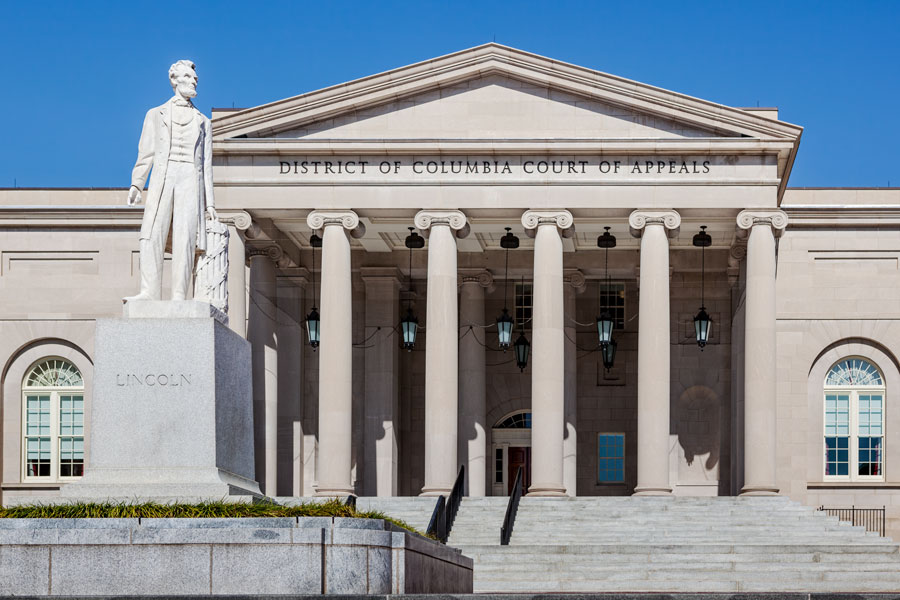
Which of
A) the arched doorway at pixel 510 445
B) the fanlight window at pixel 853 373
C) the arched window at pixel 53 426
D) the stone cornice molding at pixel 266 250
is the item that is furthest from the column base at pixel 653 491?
the arched window at pixel 53 426

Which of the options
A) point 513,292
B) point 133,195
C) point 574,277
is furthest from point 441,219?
point 133,195

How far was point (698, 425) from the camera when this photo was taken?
47.8 m

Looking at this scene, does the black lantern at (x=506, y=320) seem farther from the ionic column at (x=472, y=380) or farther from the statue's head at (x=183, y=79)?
the statue's head at (x=183, y=79)

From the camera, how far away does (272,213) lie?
135 feet

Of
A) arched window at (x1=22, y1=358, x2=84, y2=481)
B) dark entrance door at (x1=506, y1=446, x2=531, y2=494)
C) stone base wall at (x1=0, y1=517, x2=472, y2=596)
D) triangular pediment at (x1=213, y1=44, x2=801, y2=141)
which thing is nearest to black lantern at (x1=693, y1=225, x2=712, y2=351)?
triangular pediment at (x1=213, y1=44, x2=801, y2=141)

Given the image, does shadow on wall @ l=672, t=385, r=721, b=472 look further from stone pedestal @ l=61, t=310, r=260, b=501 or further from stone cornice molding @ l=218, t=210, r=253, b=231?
stone pedestal @ l=61, t=310, r=260, b=501

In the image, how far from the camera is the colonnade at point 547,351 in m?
39.3

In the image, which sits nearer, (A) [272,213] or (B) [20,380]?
(A) [272,213]

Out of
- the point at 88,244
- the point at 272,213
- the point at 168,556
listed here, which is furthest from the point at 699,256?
the point at 168,556

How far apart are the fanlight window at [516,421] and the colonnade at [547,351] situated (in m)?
10.0

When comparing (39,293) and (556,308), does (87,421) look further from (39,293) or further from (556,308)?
(556,308)

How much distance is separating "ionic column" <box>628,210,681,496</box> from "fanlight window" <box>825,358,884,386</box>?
343 inches

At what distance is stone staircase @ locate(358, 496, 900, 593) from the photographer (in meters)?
27.8

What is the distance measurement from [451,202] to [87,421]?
13669 millimetres
